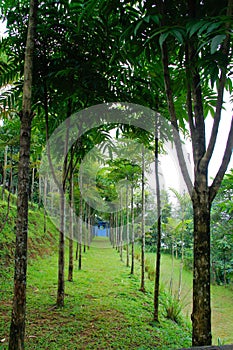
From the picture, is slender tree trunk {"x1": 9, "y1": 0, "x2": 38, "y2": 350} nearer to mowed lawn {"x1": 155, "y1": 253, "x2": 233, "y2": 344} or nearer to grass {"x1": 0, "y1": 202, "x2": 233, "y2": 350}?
grass {"x1": 0, "y1": 202, "x2": 233, "y2": 350}

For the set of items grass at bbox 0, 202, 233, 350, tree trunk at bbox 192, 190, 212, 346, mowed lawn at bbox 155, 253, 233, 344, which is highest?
tree trunk at bbox 192, 190, 212, 346

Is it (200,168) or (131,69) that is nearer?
(200,168)

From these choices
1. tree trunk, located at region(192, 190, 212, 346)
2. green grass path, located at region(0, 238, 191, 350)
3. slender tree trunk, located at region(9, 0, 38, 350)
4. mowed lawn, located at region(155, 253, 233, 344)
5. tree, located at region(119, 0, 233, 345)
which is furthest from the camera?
mowed lawn, located at region(155, 253, 233, 344)

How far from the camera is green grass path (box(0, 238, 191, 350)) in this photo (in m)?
3.61

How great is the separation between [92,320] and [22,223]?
2611 millimetres

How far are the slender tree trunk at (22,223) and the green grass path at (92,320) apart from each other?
0.68 m

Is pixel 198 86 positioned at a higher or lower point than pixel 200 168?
higher

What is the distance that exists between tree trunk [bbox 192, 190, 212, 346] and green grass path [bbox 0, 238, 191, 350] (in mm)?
1651

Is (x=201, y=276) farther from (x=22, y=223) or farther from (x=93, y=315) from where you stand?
(x=93, y=315)

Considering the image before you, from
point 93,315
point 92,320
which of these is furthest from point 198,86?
point 93,315

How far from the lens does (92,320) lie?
4.43 m

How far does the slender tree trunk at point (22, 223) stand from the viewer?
254 centimetres

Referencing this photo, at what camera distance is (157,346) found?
3.69 metres

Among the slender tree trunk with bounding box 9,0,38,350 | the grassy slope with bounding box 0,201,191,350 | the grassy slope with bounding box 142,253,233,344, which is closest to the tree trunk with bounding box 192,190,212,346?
the slender tree trunk with bounding box 9,0,38,350
